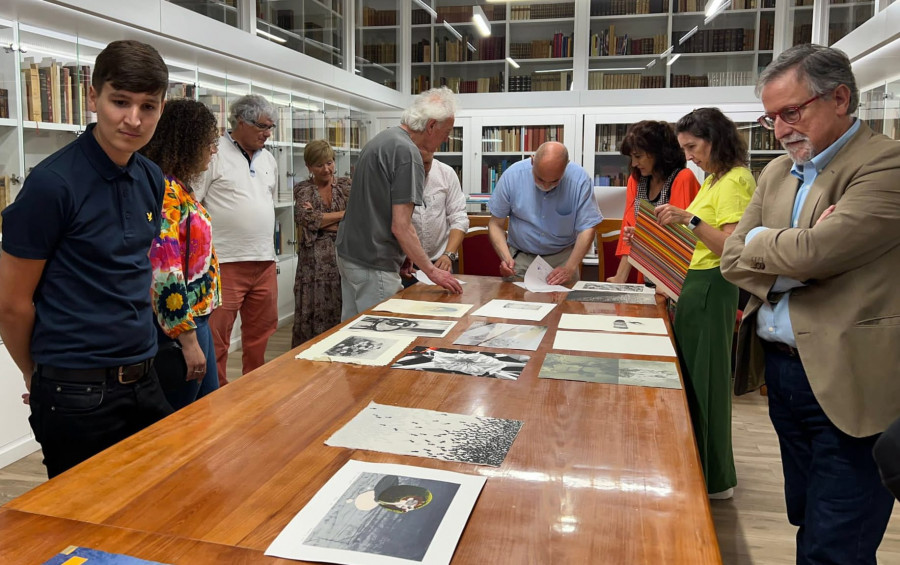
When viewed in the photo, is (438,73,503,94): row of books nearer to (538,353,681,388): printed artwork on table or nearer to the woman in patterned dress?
the woman in patterned dress

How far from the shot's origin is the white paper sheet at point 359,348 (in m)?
1.92

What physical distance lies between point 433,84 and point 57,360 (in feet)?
24.0

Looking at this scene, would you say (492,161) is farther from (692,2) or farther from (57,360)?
(57,360)

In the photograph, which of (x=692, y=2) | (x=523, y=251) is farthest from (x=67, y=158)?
(x=692, y=2)

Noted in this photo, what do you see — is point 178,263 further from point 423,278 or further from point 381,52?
point 381,52

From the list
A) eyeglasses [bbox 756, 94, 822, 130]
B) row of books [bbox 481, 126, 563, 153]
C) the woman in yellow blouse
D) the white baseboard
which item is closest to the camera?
eyeglasses [bbox 756, 94, 822, 130]

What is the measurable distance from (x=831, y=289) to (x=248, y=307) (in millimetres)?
2862

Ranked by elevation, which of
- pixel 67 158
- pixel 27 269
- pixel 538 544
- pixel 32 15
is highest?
pixel 32 15

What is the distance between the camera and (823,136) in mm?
1646

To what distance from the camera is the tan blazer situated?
1523 mm

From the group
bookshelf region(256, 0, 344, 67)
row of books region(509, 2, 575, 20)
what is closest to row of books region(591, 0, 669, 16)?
row of books region(509, 2, 575, 20)

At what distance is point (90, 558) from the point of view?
3.09 ft

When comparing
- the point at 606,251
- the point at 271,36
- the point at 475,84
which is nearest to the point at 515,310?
the point at 606,251

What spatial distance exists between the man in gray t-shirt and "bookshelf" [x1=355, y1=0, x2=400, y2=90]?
14.7 feet
